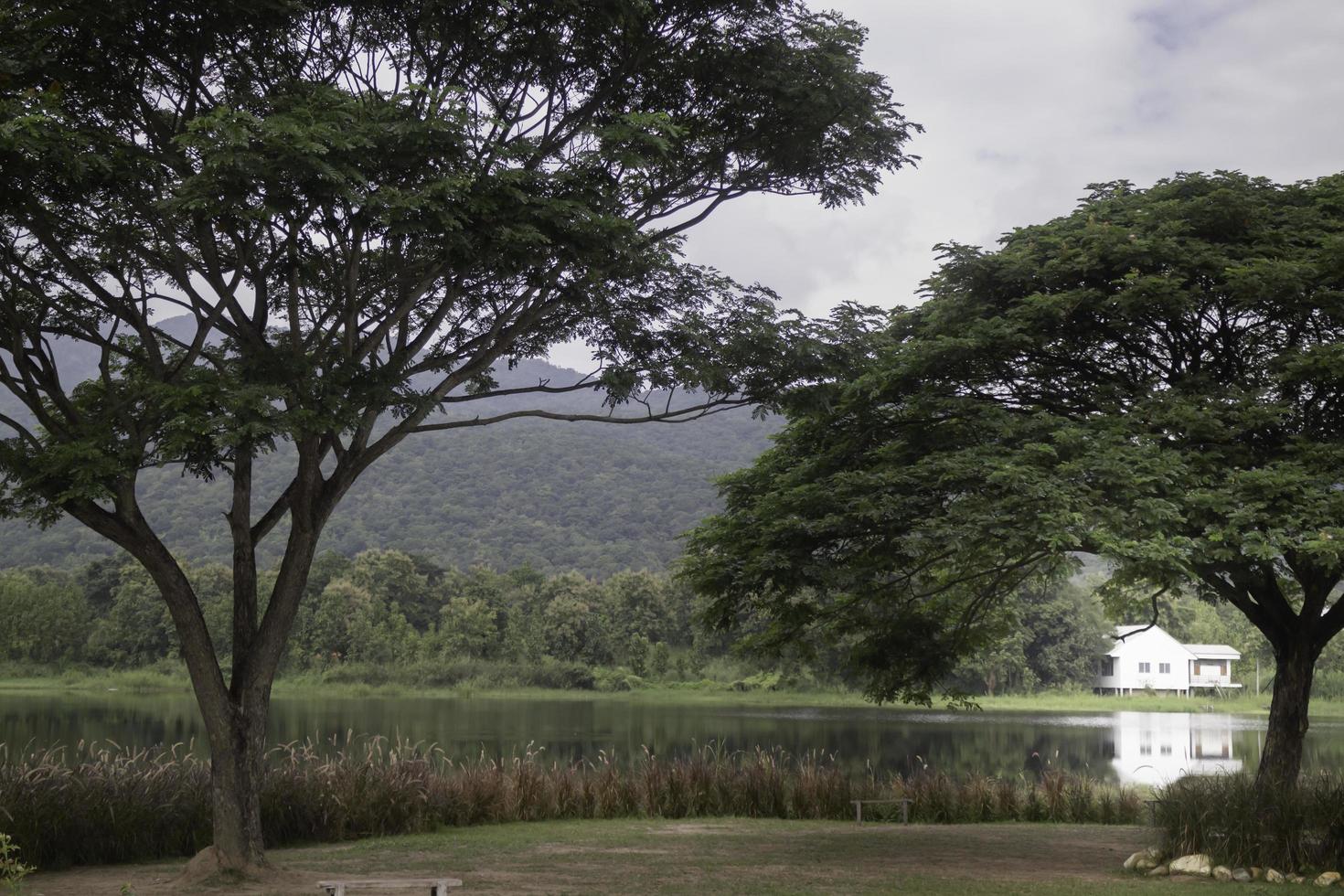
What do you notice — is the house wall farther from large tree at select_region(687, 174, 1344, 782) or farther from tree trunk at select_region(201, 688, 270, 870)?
tree trunk at select_region(201, 688, 270, 870)

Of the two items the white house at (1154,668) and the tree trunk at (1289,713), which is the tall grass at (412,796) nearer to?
the tree trunk at (1289,713)

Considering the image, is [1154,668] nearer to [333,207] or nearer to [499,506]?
[499,506]

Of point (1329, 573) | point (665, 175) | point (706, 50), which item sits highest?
point (706, 50)

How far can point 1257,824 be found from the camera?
10094mm

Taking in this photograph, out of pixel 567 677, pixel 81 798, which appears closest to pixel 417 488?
pixel 567 677

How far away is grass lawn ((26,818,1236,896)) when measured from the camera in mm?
9531

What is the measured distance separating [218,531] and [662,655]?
39.6 meters

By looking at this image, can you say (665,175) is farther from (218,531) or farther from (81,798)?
(218,531)

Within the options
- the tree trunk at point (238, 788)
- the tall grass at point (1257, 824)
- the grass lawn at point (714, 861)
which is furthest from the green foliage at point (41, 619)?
the tall grass at point (1257, 824)

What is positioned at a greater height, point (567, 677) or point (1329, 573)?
point (1329, 573)

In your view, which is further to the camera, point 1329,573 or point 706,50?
point 1329,573

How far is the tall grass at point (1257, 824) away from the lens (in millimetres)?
9906

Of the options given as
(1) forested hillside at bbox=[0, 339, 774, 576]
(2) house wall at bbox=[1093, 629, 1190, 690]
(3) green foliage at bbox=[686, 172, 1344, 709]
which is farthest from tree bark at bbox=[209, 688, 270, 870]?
(1) forested hillside at bbox=[0, 339, 774, 576]

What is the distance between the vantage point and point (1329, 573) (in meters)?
11.6
